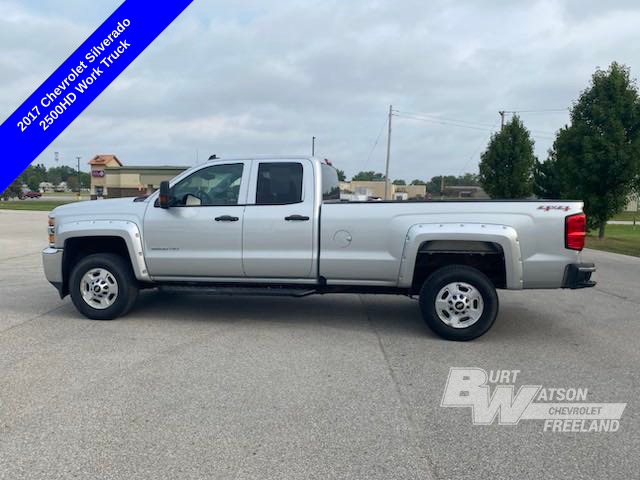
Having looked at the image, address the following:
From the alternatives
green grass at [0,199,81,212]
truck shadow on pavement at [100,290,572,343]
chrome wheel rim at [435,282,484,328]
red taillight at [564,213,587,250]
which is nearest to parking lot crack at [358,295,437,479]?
chrome wheel rim at [435,282,484,328]

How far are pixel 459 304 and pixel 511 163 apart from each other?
81.8 ft

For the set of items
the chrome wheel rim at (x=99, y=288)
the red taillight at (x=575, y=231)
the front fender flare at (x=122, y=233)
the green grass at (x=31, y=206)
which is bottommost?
the green grass at (x=31, y=206)

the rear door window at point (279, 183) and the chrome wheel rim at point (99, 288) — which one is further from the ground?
the rear door window at point (279, 183)

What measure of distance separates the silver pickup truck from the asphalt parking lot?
0.48 m

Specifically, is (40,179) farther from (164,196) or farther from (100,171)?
(164,196)

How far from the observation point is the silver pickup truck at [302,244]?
5438 mm

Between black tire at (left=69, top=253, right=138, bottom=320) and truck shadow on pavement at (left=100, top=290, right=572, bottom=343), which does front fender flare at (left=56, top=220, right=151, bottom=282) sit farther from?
truck shadow on pavement at (left=100, top=290, right=572, bottom=343)

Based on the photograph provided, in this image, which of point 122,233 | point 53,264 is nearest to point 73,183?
point 53,264

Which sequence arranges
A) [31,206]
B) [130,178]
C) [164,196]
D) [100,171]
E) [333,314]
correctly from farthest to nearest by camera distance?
1. [100,171]
2. [130,178]
3. [31,206]
4. [333,314]
5. [164,196]

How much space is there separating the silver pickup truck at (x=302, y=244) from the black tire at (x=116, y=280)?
0.01 m

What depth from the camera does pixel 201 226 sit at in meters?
6.09

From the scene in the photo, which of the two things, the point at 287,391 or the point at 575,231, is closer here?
the point at 287,391

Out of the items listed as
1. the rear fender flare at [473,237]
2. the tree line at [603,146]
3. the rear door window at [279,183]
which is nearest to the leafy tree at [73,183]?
the tree line at [603,146]

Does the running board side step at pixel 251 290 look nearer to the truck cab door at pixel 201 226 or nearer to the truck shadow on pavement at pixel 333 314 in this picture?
the truck cab door at pixel 201 226
